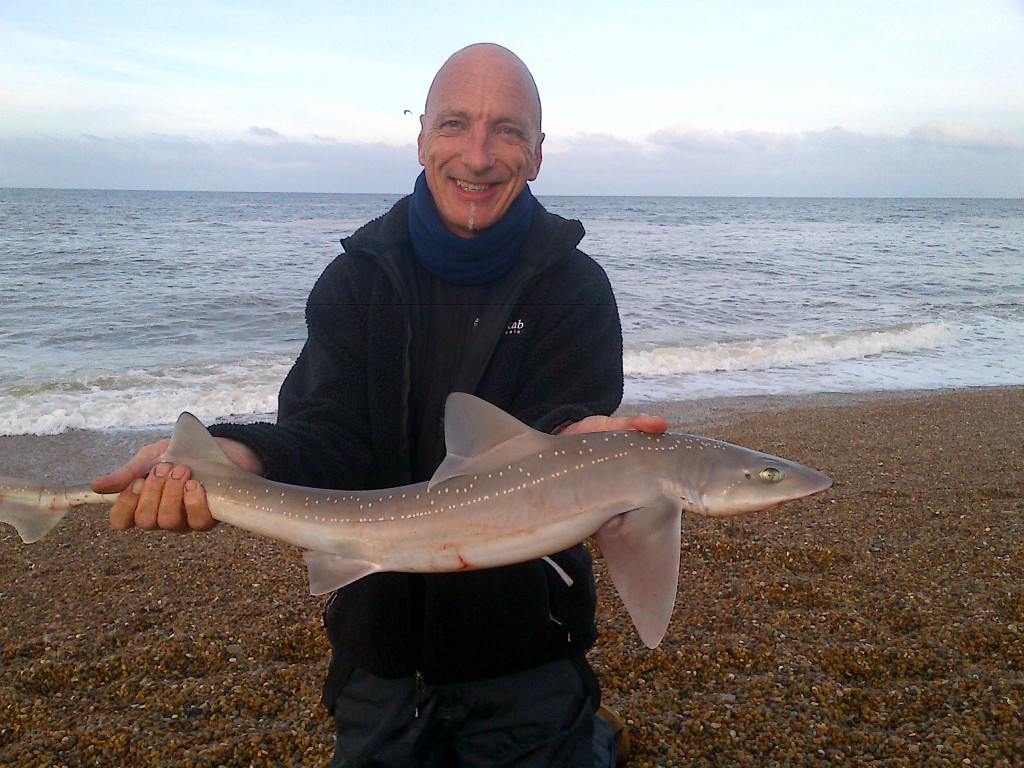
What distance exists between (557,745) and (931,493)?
5156 mm

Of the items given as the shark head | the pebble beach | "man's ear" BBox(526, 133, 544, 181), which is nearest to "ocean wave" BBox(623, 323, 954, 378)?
the pebble beach

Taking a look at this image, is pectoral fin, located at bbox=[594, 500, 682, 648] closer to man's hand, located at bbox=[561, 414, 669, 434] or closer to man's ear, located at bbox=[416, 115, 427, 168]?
man's hand, located at bbox=[561, 414, 669, 434]

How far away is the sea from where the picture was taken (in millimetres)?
11352

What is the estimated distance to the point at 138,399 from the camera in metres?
10.6

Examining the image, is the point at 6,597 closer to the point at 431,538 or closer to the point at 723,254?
the point at 431,538

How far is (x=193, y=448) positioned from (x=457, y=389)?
1067 millimetres

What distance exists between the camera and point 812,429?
31.0 feet

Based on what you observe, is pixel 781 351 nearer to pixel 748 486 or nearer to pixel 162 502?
pixel 748 486

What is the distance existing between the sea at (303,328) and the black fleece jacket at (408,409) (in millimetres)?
7790

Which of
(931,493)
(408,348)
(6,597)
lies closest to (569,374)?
(408,348)

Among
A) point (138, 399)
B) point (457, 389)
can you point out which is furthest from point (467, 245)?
point (138, 399)

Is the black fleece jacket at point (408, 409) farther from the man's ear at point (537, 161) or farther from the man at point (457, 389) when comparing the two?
the man's ear at point (537, 161)

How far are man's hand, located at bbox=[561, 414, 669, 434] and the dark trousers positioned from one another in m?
1.06

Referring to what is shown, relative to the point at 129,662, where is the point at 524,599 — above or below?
above
